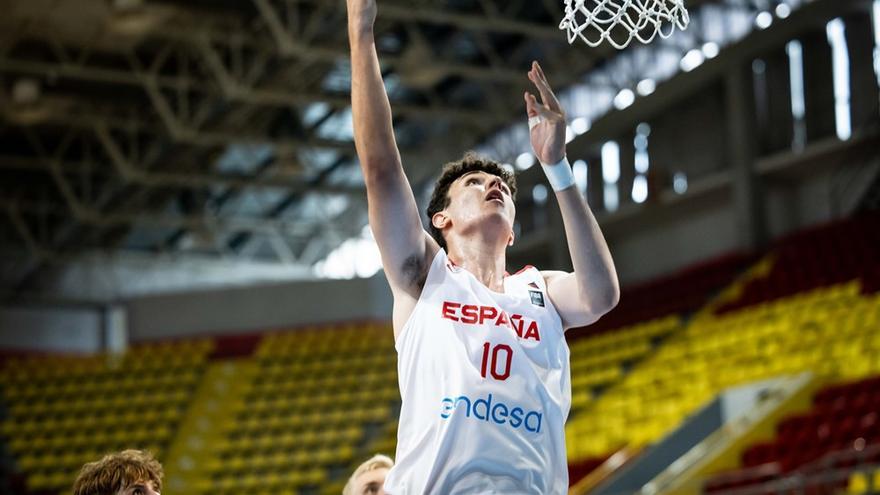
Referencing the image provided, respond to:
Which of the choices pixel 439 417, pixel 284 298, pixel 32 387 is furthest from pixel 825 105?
pixel 439 417

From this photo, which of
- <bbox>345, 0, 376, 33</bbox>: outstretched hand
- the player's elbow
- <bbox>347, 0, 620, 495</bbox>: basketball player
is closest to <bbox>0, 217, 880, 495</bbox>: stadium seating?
the player's elbow

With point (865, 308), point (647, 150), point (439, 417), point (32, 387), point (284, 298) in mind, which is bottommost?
point (439, 417)

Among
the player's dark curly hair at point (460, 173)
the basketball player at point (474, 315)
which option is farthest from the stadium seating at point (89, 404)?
the basketball player at point (474, 315)

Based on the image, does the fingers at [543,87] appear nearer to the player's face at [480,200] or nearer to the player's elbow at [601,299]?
the player's face at [480,200]

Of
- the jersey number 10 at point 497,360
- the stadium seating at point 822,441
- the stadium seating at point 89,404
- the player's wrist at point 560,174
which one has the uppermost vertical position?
the stadium seating at point 89,404

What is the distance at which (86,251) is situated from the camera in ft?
106

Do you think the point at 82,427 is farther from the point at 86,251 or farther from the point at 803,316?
the point at 803,316

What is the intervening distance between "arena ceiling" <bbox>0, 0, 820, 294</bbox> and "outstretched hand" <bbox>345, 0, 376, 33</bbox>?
17548 millimetres

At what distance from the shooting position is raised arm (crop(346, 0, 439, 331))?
3.41m

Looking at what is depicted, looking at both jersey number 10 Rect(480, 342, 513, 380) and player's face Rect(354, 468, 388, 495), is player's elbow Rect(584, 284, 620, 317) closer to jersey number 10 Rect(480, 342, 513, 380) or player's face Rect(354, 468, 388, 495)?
jersey number 10 Rect(480, 342, 513, 380)

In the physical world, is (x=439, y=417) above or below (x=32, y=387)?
below

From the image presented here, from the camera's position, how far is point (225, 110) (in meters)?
26.2

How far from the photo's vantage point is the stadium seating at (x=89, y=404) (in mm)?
23328

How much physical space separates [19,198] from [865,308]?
68.4 feet
